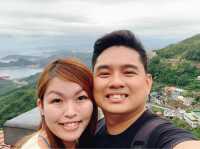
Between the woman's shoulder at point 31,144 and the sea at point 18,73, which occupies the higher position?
the woman's shoulder at point 31,144

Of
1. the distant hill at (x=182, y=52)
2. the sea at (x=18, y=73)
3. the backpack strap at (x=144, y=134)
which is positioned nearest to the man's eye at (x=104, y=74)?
the backpack strap at (x=144, y=134)

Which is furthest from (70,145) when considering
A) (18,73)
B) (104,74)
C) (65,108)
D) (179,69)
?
(18,73)

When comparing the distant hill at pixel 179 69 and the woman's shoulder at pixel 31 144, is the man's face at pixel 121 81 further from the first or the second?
the distant hill at pixel 179 69

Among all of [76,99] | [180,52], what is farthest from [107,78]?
[180,52]

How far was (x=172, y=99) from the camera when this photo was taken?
48219 mm

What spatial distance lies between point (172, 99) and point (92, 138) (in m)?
47.1

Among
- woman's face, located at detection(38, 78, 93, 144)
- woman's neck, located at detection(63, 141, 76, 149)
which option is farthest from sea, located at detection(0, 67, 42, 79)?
woman's face, located at detection(38, 78, 93, 144)

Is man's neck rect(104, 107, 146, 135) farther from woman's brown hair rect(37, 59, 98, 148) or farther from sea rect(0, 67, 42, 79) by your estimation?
sea rect(0, 67, 42, 79)

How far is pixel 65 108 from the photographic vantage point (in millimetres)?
2109

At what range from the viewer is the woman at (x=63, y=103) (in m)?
2.12

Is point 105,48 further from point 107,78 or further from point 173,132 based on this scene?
point 173,132

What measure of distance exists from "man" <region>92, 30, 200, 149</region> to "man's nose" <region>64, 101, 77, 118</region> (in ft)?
0.49

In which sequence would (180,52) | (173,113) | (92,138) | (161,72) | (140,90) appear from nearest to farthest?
(140,90), (92,138), (173,113), (161,72), (180,52)

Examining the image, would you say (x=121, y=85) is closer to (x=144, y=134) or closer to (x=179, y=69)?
(x=144, y=134)
